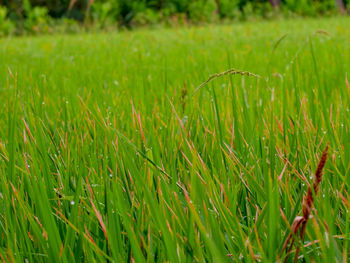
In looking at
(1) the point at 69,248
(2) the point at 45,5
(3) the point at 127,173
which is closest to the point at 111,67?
(3) the point at 127,173

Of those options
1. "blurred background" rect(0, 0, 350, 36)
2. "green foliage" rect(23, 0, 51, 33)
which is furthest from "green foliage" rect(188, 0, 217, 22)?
"green foliage" rect(23, 0, 51, 33)

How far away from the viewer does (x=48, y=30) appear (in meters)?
10.1

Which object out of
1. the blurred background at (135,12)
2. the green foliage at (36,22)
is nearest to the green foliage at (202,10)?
the blurred background at (135,12)

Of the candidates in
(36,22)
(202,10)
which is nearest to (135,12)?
(202,10)

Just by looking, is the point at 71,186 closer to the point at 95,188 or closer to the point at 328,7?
the point at 95,188

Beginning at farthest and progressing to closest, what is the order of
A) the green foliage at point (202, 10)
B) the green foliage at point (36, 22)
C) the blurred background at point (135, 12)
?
1. the green foliage at point (202, 10)
2. the blurred background at point (135, 12)
3. the green foliage at point (36, 22)

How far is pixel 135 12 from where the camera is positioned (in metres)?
12.0

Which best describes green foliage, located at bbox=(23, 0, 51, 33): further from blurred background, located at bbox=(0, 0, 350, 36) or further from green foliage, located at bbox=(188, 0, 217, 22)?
green foliage, located at bbox=(188, 0, 217, 22)

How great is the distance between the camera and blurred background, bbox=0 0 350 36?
10695mm

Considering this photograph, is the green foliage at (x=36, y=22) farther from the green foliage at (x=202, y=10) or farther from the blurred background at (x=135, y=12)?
the green foliage at (x=202, y=10)

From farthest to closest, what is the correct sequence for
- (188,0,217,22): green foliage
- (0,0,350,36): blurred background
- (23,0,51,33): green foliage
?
(188,0,217,22): green foliage < (0,0,350,36): blurred background < (23,0,51,33): green foliage

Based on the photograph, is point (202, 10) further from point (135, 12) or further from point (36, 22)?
point (36, 22)

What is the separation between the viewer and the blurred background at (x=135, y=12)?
421 inches

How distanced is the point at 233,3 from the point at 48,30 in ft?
18.1
